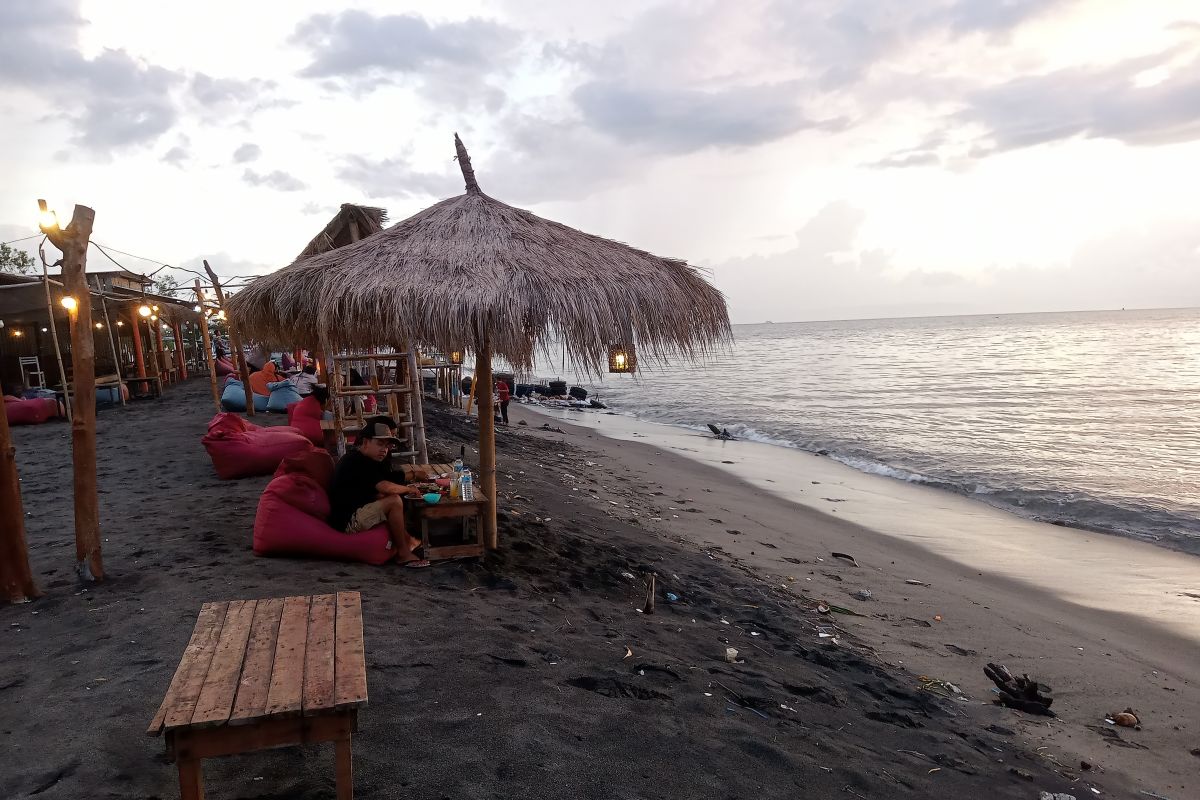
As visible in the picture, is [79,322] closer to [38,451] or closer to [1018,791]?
[1018,791]

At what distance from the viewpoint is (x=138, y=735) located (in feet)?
9.96

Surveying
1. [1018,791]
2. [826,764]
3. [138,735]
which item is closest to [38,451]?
[138,735]

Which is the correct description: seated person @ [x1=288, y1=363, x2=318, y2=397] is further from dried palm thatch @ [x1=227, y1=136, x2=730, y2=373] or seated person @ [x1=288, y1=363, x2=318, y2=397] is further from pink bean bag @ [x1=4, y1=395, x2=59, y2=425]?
dried palm thatch @ [x1=227, y1=136, x2=730, y2=373]

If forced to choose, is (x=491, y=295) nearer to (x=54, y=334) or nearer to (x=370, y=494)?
(x=370, y=494)

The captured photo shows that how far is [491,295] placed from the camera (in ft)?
16.0

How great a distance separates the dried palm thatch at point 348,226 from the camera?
870 centimetres

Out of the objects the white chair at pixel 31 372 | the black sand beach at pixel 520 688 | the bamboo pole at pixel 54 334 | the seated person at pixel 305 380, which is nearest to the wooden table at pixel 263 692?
the black sand beach at pixel 520 688

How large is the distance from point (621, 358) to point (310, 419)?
5.60 meters

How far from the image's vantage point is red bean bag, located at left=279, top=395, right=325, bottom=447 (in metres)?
9.09

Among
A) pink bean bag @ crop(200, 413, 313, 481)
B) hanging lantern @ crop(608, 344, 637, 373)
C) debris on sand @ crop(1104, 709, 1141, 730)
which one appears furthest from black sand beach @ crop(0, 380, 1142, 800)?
hanging lantern @ crop(608, 344, 637, 373)

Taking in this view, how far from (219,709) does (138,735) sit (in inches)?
52.8

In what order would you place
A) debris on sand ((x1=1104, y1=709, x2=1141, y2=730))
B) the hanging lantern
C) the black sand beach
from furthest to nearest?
the hanging lantern < debris on sand ((x1=1104, y1=709, x2=1141, y2=730)) < the black sand beach

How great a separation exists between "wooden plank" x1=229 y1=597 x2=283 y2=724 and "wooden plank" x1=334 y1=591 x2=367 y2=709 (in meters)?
0.22

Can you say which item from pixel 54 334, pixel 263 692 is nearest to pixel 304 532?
pixel 263 692
